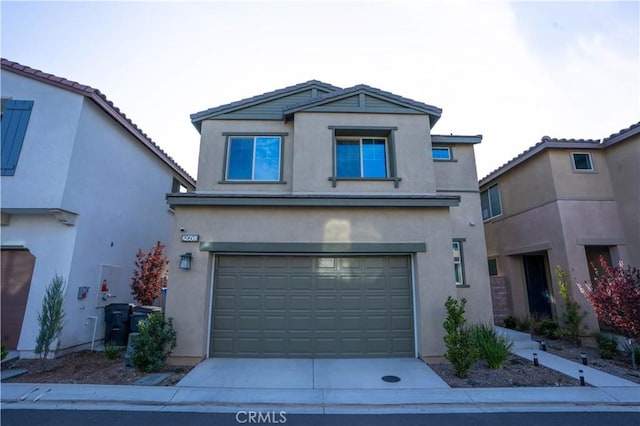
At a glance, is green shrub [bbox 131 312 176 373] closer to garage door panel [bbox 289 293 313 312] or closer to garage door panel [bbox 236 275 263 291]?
garage door panel [bbox 236 275 263 291]

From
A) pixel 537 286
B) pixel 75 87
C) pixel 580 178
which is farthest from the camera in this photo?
pixel 537 286

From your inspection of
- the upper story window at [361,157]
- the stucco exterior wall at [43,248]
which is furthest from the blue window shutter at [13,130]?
the upper story window at [361,157]

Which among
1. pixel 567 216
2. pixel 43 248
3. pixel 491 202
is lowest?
pixel 43 248

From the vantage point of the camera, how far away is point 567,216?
10.4 m

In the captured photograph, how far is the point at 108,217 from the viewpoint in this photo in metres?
9.98

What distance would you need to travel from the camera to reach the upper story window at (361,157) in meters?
9.41

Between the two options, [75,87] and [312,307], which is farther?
[75,87]

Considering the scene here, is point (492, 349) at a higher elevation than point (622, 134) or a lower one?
lower

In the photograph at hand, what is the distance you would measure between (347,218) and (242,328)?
3954mm

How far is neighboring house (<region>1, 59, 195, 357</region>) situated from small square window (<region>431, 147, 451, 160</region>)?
35.5 feet

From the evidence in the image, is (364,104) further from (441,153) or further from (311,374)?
(311,374)

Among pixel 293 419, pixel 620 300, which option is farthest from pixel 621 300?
pixel 293 419

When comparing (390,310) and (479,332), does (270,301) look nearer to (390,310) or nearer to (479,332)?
(390,310)

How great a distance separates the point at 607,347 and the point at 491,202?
Result: 7651 mm
